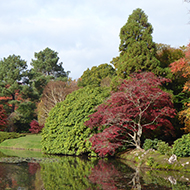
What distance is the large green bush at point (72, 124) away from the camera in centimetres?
1789

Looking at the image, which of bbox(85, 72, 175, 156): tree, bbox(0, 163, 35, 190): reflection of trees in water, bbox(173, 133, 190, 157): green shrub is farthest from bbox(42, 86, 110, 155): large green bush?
bbox(173, 133, 190, 157): green shrub

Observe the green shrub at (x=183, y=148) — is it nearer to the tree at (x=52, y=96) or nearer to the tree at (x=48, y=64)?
the tree at (x=52, y=96)

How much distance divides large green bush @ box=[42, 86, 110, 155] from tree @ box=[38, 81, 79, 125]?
14959 millimetres

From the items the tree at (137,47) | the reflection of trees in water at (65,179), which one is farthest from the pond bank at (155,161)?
the tree at (137,47)

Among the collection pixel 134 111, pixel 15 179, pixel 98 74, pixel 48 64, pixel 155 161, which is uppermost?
pixel 48 64

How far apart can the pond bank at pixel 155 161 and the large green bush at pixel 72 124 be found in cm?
398

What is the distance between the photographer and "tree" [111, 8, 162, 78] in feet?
58.6

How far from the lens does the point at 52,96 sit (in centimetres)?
3719

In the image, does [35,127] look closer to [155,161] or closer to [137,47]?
[137,47]

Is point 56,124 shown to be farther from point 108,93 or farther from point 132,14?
A: point 132,14

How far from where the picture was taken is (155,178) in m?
9.44

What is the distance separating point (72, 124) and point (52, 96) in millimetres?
18677

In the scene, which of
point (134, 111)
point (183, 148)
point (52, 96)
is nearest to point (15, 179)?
point (183, 148)

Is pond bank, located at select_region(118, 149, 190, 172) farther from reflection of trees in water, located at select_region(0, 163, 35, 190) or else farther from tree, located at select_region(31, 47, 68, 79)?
tree, located at select_region(31, 47, 68, 79)
